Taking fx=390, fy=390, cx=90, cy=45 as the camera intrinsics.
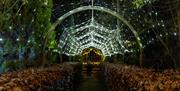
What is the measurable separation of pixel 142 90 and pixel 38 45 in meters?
13.4

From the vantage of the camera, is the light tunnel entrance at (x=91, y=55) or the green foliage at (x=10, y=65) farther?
the light tunnel entrance at (x=91, y=55)

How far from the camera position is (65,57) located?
38.3 metres

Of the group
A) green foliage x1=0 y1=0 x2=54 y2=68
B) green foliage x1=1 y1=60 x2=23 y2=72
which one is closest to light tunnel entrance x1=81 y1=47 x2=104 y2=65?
green foliage x1=0 y1=0 x2=54 y2=68

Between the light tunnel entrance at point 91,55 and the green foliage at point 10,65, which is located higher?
the light tunnel entrance at point 91,55

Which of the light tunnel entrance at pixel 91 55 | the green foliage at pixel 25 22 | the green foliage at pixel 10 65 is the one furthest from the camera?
the light tunnel entrance at pixel 91 55

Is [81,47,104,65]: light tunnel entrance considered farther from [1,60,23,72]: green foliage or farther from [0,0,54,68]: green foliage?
[1,60,23,72]: green foliage

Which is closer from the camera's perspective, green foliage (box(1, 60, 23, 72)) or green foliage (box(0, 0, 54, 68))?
green foliage (box(0, 0, 54, 68))

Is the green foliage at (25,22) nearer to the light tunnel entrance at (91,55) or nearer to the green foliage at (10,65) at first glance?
the green foliage at (10,65)

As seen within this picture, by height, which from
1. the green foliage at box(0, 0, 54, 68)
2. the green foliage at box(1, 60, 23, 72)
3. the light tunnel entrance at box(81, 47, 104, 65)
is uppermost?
the light tunnel entrance at box(81, 47, 104, 65)

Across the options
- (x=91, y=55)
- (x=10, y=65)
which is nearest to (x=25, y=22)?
(x=10, y=65)

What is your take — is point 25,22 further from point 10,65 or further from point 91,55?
point 91,55

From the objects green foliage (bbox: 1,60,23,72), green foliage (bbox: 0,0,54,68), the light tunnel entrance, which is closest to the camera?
green foliage (bbox: 0,0,54,68)

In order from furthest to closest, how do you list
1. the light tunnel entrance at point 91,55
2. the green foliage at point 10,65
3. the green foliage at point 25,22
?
the light tunnel entrance at point 91,55 < the green foliage at point 10,65 < the green foliage at point 25,22

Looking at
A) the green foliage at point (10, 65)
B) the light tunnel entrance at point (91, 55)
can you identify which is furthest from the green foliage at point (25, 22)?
the light tunnel entrance at point (91, 55)
